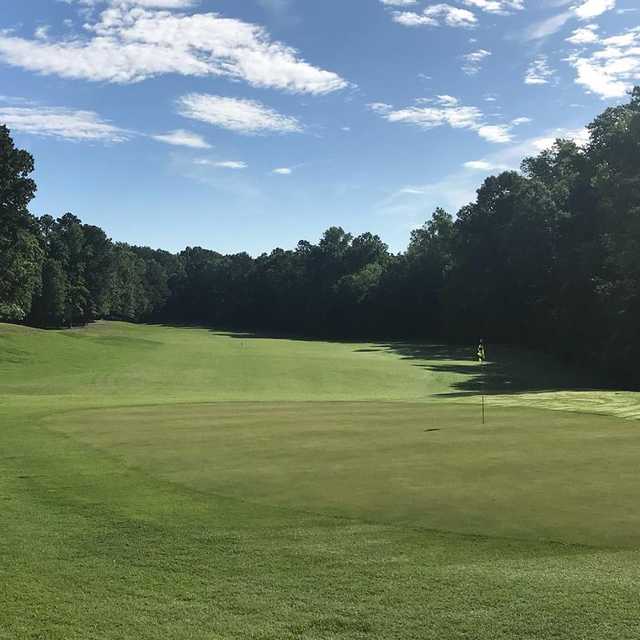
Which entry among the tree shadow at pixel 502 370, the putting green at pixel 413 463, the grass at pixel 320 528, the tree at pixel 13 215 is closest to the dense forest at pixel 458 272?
the tree at pixel 13 215

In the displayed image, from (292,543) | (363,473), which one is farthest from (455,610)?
(363,473)

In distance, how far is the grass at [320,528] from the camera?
22.2 feet

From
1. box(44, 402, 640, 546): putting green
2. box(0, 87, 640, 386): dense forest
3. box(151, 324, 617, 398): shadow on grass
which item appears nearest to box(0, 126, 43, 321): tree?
box(0, 87, 640, 386): dense forest

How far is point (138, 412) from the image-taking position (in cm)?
2497

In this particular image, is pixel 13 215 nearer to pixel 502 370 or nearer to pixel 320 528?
pixel 502 370

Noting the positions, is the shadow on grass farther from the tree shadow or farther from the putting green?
the putting green

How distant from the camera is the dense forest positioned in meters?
56.0

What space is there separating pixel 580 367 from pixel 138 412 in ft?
162

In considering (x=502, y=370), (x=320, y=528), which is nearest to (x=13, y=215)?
(x=502, y=370)

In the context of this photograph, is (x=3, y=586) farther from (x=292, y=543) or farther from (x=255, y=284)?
(x=255, y=284)

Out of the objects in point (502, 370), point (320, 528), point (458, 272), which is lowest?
point (502, 370)

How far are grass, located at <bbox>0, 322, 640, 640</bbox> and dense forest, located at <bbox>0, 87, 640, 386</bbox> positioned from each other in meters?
35.2

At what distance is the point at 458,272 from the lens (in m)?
Result: 88.6

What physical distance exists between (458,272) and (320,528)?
8150cm
